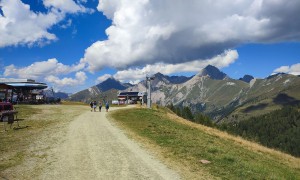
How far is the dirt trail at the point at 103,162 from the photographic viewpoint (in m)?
16.9

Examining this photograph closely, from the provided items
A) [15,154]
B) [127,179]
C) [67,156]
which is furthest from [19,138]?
[127,179]

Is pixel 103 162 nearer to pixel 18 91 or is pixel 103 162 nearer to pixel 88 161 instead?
pixel 88 161

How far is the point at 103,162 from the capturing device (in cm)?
1983

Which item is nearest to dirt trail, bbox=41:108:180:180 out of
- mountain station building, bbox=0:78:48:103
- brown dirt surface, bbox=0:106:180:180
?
brown dirt surface, bbox=0:106:180:180

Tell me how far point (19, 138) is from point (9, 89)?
68.6 m

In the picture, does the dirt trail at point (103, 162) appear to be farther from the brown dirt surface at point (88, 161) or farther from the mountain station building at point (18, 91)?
the mountain station building at point (18, 91)

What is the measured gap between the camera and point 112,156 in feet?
71.3

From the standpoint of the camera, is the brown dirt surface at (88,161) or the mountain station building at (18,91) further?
the mountain station building at (18,91)

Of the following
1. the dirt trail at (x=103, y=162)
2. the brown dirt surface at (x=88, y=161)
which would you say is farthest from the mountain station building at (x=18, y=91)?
the dirt trail at (x=103, y=162)

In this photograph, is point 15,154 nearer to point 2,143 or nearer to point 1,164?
point 1,164

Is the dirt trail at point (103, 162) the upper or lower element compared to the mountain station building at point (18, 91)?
lower

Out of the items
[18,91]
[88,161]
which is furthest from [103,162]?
[18,91]

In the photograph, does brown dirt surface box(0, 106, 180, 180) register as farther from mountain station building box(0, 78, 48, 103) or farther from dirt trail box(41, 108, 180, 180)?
mountain station building box(0, 78, 48, 103)

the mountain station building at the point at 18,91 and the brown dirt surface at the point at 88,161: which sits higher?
the mountain station building at the point at 18,91
